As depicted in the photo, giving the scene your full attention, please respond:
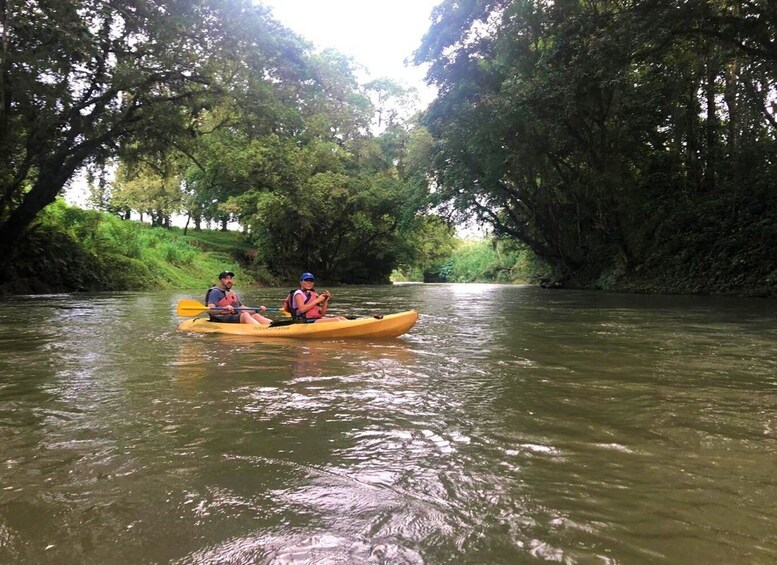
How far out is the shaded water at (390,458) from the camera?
1993 mm

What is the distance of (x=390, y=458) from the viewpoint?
2.84 meters

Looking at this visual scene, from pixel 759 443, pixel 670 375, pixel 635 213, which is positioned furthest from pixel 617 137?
pixel 759 443

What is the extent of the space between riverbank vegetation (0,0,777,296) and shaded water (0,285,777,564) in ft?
28.7

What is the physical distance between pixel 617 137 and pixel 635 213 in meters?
3.07

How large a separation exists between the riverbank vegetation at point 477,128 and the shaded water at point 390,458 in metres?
8.74

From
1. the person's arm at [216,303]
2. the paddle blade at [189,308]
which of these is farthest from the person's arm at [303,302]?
the paddle blade at [189,308]

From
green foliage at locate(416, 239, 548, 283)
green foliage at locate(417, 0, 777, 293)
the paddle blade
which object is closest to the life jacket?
the paddle blade

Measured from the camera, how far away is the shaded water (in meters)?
1.99

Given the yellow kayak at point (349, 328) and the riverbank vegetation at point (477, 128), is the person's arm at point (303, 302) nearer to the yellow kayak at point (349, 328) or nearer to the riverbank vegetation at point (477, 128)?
the yellow kayak at point (349, 328)

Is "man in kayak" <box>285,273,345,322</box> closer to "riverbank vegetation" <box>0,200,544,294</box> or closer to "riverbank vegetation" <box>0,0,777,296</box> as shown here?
"riverbank vegetation" <box>0,0,777,296</box>

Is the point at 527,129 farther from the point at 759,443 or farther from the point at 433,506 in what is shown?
the point at 433,506

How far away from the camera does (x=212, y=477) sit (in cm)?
260

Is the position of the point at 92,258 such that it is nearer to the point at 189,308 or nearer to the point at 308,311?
the point at 189,308

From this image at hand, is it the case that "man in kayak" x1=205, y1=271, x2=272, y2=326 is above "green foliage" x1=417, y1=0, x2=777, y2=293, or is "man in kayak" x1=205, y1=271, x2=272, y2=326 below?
below
